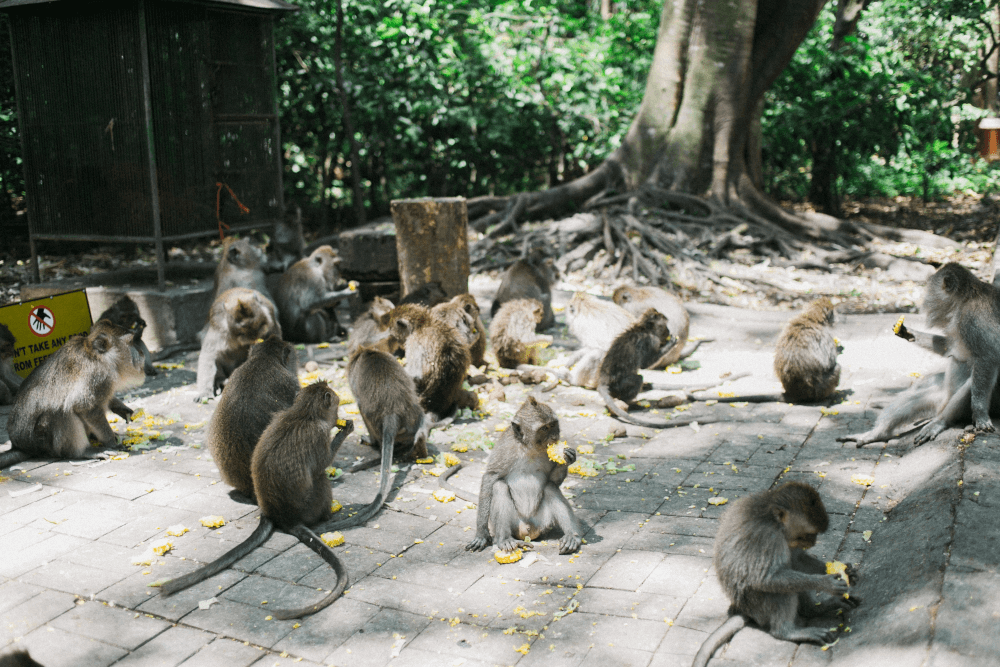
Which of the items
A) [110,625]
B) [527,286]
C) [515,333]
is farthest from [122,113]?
[110,625]

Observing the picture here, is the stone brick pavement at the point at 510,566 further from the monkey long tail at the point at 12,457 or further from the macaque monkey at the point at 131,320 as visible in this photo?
the macaque monkey at the point at 131,320

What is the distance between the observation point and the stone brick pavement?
357 centimetres

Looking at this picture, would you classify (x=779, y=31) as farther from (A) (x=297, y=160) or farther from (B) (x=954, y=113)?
(A) (x=297, y=160)

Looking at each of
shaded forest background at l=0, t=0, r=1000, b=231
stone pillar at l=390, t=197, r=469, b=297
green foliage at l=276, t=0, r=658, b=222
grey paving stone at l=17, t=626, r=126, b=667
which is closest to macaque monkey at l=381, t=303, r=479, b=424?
stone pillar at l=390, t=197, r=469, b=297

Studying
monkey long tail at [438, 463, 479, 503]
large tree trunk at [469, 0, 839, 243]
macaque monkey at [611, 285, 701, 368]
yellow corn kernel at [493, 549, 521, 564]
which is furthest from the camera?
large tree trunk at [469, 0, 839, 243]

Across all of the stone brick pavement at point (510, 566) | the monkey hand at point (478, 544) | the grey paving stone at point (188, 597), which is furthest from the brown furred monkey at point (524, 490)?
the grey paving stone at point (188, 597)

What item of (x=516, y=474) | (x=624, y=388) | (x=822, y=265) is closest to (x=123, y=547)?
(x=516, y=474)

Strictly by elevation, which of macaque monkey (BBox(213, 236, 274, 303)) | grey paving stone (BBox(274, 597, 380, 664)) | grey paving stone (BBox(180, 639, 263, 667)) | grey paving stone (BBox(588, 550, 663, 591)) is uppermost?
macaque monkey (BBox(213, 236, 274, 303))

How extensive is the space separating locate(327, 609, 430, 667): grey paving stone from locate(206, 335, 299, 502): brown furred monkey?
1.65 meters

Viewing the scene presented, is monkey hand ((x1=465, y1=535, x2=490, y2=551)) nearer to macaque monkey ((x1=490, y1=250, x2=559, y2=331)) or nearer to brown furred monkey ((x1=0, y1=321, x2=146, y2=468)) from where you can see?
brown furred monkey ((x1=0, y1=321, x2=146, y2=468))

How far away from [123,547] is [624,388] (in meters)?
3.98

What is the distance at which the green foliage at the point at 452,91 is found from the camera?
48.0 ft

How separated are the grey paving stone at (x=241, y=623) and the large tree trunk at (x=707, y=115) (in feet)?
32.1

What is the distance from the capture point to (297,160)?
51.4ft
